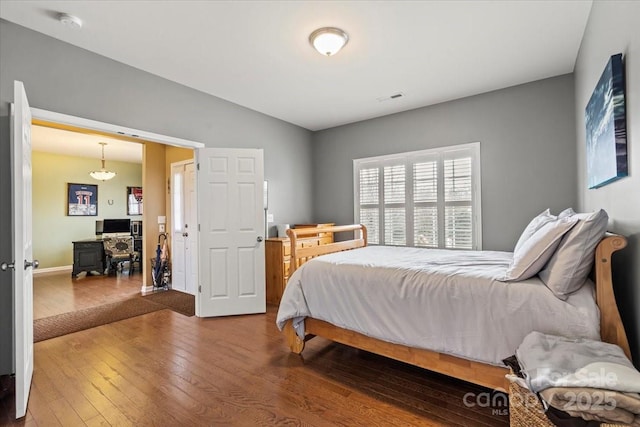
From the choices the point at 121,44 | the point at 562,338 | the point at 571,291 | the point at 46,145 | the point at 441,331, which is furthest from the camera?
the point at 46,145

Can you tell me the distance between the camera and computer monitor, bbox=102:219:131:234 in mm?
7117

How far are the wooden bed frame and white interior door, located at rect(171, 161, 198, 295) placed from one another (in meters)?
2.72

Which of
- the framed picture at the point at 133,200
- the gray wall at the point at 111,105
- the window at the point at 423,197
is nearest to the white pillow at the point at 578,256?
the window at the point at 423,197

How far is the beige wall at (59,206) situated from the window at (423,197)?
663cm

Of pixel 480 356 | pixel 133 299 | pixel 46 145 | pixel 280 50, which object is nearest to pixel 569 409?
pixel 480 356

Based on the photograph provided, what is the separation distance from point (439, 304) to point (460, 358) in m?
0.34

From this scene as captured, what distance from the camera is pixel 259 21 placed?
240 cm

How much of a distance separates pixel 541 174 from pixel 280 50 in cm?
324

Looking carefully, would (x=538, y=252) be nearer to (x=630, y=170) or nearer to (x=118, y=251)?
(x=630, y=170)

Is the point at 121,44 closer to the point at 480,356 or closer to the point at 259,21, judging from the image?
the point at 259,21

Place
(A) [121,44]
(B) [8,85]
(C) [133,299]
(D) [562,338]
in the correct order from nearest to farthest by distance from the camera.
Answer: (D) [562,338]
(B) [8,85]
(A) [121,44]
(C) [133,299]

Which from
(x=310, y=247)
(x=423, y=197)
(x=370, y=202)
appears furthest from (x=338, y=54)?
(x=370, y=202)

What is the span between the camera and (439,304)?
188 cm

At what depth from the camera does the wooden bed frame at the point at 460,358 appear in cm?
147
